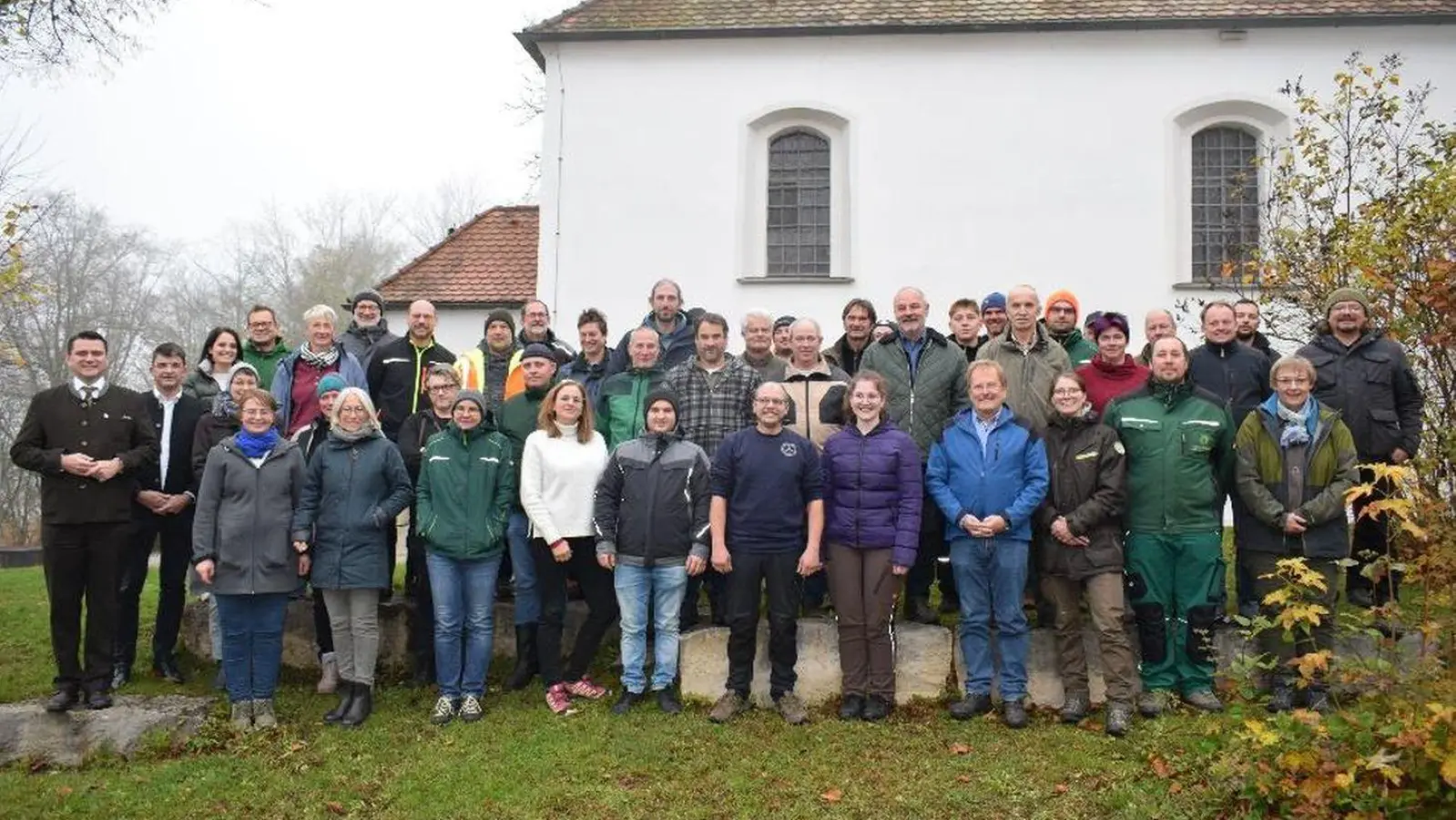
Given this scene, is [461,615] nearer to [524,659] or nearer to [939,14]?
[524,659]

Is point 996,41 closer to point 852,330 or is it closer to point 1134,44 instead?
point 1134,44

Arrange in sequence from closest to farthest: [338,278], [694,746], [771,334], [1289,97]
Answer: [694,746], [771,334], [1289,97], [338,278]

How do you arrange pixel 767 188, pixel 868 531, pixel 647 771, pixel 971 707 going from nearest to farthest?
pixel 647 771 → pixel 868 531 → pixel 971 707 → pixel 767 188

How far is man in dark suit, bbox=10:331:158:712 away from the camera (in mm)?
6078

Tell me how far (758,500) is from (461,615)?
1.96 meters

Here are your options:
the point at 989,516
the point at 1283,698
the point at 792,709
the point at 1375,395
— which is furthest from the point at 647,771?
the point at 1375,395

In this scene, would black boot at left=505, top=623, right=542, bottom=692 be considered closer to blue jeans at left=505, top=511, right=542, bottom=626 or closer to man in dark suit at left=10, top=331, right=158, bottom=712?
blue jeans at left=505, top=511, right=542, bottom=626

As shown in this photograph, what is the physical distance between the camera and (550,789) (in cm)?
525

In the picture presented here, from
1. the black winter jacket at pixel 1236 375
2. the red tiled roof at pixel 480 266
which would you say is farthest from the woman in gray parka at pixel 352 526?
the red tiled roof at pixel 480 266

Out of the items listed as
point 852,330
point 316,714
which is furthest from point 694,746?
point 852,330

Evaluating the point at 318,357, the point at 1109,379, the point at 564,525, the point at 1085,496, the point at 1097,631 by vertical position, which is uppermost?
the point at 318,357

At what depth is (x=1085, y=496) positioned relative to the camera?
594cm

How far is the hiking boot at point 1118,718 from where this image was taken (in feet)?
18.8

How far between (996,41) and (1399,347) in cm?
829
